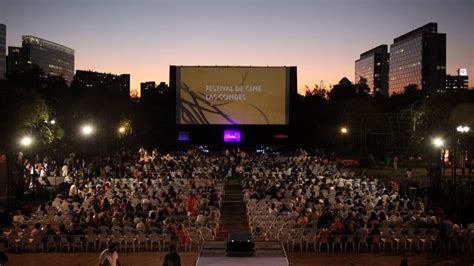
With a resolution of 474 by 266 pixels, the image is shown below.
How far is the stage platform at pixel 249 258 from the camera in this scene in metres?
7.01

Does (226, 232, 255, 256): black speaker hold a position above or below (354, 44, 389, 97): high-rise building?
below

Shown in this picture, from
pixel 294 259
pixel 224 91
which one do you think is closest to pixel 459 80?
pixel 224 91

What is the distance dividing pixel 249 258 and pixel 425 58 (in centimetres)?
Result: 14587

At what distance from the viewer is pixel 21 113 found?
2283 centimetres

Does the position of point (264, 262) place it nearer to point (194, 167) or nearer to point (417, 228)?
point (417, 228)

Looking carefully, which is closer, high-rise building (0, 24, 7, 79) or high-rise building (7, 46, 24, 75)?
high-rise building (0, 24, 7, 79)

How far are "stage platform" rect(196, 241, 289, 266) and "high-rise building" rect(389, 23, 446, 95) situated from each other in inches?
5318

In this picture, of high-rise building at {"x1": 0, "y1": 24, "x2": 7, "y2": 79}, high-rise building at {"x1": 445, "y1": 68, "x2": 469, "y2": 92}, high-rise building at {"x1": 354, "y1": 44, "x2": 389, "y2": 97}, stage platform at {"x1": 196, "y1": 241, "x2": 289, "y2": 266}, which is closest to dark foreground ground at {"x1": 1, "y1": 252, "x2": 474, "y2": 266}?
stage platform at {"x1": 196, "y1": 241, "x2": 289, "y2": 266}

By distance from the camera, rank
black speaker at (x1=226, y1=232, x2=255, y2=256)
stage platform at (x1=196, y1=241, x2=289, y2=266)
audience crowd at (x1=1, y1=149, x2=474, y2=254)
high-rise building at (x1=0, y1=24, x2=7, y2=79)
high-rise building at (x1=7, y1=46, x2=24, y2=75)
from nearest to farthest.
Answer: stage platform at (x1=196, y1=241, x2=289, y2=266) < black speaker at (x1=226, y1=232, x2=255, y2=256) < audience crowd at (x1=1, y1=149, x2=474, y2=254) < high-rise building at (x1=0, y1=24, x2=7, y2=79) < high-rise building at (x1=7, y1=46, x2=24, y2=75)

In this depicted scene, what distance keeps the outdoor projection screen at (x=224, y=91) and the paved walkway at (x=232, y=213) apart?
12.7 m

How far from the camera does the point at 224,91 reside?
38.8 m

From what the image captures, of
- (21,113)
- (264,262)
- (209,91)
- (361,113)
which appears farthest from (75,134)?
(264,262)

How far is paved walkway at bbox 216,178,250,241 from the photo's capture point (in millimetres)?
16344

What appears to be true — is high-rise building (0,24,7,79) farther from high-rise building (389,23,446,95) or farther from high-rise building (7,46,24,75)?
high-rise building (389,23,446,95)
